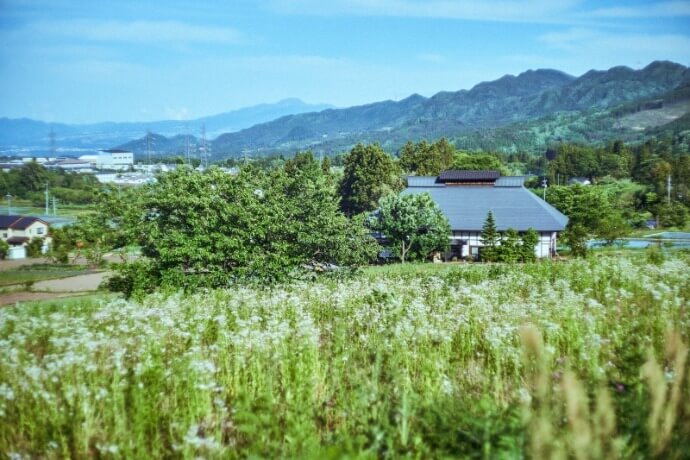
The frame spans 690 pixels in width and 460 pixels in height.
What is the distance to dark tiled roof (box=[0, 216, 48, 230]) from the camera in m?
33.9

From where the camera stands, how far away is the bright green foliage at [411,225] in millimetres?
30906

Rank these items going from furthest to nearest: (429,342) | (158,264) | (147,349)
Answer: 1. (158,264)
2. (429,342)
3. (147,349)

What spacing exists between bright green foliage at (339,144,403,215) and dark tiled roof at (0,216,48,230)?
25970 millimetres

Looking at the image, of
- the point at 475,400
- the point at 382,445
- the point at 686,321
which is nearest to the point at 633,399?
the point at 475,400

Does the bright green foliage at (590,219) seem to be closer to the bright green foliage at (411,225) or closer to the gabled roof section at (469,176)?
the gabled roof section at (469,176)

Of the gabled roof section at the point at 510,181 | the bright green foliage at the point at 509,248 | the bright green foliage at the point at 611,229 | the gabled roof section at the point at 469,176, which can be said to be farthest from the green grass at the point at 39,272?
the bright green foliage at the point at 611,229

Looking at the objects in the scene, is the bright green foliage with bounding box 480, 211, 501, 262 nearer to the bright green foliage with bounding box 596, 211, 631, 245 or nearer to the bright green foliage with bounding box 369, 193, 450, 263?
the bright green foliage with bounding box 369, 193, 450, 263

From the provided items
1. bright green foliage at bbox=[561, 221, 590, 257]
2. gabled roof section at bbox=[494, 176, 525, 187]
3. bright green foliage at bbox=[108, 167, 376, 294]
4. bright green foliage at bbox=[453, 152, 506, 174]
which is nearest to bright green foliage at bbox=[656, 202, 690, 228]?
gabled roof section at bbox=[494, 176, 525, 187]

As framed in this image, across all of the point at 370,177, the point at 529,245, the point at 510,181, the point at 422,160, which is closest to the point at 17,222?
the point at 370,177

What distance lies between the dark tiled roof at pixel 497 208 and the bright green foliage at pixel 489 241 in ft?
6.36

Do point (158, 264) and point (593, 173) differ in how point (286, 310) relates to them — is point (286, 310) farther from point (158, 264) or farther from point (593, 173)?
point (593, 173)

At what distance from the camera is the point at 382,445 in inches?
142

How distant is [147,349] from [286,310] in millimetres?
2677

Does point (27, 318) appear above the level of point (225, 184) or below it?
below
